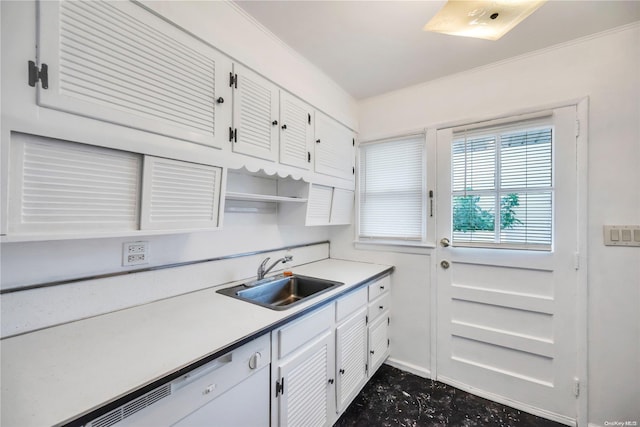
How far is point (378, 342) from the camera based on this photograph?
208cm

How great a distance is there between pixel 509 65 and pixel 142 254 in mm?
2683

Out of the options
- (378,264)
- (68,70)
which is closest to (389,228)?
(378,264)

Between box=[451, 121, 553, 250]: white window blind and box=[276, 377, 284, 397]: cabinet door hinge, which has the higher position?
box=[451, 121, 553, 250]: white window blind

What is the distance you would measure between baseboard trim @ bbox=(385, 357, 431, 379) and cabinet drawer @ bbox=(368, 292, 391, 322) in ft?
1.60

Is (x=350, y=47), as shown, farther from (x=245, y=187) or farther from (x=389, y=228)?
(x=389, y=228)

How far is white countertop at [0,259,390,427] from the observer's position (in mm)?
651

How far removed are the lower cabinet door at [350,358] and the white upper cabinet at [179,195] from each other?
1046 millimetres

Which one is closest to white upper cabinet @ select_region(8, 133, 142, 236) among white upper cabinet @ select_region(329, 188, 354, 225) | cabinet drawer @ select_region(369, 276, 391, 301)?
white upper cabinet @ select_region(329, 188, 354, 225)

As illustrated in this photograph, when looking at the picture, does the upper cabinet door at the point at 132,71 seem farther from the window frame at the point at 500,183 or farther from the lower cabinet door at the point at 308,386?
the window frame at the point at 500,183

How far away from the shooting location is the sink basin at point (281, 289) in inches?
63.8

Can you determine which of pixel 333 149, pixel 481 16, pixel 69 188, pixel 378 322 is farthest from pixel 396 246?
pixel 69 188

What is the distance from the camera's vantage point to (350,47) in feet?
5.88

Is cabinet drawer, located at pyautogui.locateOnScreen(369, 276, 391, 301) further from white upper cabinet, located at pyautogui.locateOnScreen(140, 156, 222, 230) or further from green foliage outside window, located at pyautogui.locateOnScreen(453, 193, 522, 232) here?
white upper cabinet, located at pyautogui.locateOnScreen(140, 156, 222, 230)

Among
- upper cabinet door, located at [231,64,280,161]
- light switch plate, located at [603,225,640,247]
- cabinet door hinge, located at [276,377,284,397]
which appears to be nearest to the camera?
cabinet door hinge, located at [276,377,284,397]
